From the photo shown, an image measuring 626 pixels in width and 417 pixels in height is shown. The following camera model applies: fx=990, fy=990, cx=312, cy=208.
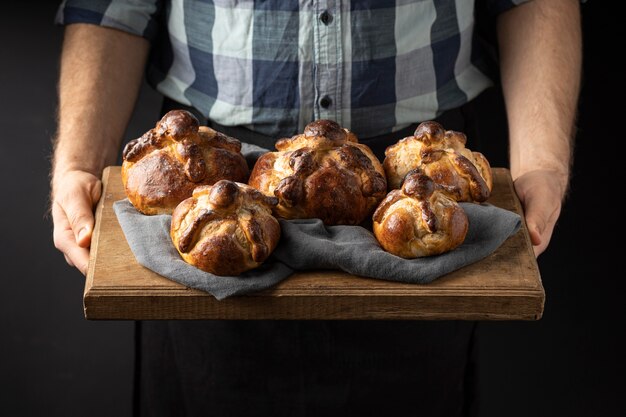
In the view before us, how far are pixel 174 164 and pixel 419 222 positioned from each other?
0.44m

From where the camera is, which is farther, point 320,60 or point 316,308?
point 320,60

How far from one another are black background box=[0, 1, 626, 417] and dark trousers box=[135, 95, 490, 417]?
30.1 inches

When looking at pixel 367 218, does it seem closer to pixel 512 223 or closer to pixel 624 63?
pixel 512 223

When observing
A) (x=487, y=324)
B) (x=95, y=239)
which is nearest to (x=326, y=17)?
(x=95, y=239)

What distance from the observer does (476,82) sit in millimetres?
2287

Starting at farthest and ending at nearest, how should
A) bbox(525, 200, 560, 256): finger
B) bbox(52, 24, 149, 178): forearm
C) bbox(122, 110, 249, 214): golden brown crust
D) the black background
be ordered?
the black background, bbox(52, 24, 149, 178): forearm, bbox(525, 200, 560, 256): finger, bbox(122, 110, 249, 214): golden brown crust

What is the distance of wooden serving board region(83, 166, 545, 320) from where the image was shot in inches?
62.7

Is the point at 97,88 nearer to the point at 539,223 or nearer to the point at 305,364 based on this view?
the point at 305,364

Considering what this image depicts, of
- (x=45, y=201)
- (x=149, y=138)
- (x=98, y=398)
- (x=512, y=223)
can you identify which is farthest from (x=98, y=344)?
(x=512, y=223)

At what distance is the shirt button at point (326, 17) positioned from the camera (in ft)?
6.66

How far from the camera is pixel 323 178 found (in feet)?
5.48

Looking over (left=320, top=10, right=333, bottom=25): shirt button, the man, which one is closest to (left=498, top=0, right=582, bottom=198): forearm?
the man

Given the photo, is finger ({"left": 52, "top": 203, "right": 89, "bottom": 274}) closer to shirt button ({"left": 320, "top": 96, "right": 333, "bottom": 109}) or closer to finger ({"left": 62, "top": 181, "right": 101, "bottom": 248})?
finger ({"left": 62, "top": 181, "right": 101, "bottom": 248})

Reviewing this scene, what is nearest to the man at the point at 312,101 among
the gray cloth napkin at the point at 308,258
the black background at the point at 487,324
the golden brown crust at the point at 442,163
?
Result: the golden brown crust at the point at 442,163
